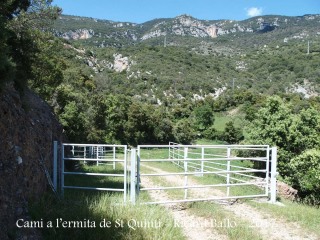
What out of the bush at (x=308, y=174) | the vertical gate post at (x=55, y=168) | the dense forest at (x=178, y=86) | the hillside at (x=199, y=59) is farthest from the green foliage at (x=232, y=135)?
the vertical gate post at (x=55, y=168)

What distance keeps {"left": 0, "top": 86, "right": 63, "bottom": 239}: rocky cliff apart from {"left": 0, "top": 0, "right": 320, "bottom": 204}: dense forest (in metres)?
0.70

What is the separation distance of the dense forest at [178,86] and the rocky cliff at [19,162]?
703 millimetres

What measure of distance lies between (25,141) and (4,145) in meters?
0.93

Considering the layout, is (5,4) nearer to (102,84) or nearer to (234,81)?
(102,84)

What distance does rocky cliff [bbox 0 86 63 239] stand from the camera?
16.5 feet

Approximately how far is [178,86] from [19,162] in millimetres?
75027

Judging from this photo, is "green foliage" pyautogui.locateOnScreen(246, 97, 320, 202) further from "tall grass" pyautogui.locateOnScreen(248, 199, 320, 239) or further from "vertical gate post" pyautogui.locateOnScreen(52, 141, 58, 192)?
"vertical gate post" pyautogui.locateOnScreen(52, 141, 58, 192)

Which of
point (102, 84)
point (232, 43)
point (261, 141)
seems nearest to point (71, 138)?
point (261, 141)

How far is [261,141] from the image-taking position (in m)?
25.0

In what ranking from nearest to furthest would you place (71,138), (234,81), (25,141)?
1. (25,141)
2. (71,138)
3. (234,81)

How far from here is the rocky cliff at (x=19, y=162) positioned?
5.02 meters

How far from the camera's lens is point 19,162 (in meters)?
5.95

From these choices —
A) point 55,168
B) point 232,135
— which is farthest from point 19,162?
point 232,135

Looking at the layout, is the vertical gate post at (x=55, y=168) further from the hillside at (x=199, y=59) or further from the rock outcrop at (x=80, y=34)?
the rock outcrop at (x=80, y=34)
